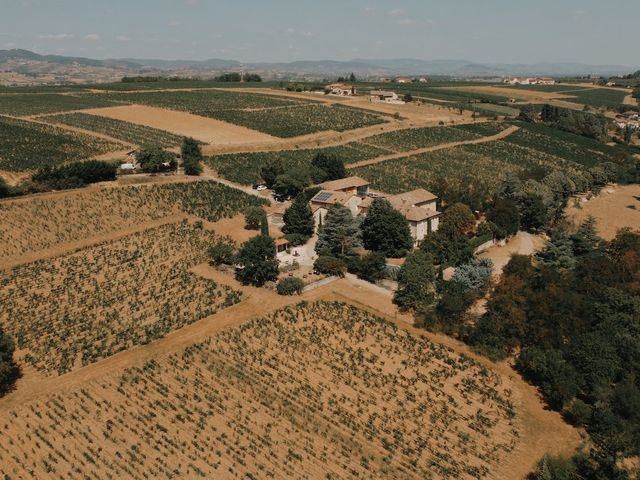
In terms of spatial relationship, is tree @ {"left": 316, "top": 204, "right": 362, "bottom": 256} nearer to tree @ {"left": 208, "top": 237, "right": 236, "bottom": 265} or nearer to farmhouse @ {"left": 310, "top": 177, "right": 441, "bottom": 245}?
farmhouse @ {"left": 310, "top": 177, "right": 441, "bottom": 245}

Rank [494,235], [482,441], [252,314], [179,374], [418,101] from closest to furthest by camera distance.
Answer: [482,441] < [179,374] < [252,314] < [494,235] < [418,101]

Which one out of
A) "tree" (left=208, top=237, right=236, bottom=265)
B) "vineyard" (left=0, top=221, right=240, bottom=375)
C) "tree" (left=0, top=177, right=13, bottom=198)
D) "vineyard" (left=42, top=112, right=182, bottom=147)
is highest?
"vineyard" (left=42, top=112, right=182, bottom=147)

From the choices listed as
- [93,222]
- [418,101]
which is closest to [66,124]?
[93,222]

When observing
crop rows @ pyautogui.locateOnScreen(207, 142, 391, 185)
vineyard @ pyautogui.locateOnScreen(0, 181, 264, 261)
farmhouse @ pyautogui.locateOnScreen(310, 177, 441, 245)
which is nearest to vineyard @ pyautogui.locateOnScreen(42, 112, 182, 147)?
crop rows @ pyautogui.locateOnScreen(207, 142, 391, 185)

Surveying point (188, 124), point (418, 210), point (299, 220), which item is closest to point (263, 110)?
point (188, 124)

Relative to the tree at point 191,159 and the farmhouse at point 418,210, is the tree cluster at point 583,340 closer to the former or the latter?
the farmhouse at point 418,210

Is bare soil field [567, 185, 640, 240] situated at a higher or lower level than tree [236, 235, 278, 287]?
lower

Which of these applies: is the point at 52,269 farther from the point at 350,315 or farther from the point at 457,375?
the point at 457,375

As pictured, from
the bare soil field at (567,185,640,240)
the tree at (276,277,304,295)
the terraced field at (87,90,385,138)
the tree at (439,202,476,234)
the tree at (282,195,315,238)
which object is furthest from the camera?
the terraced field at (87,90,385,138)
